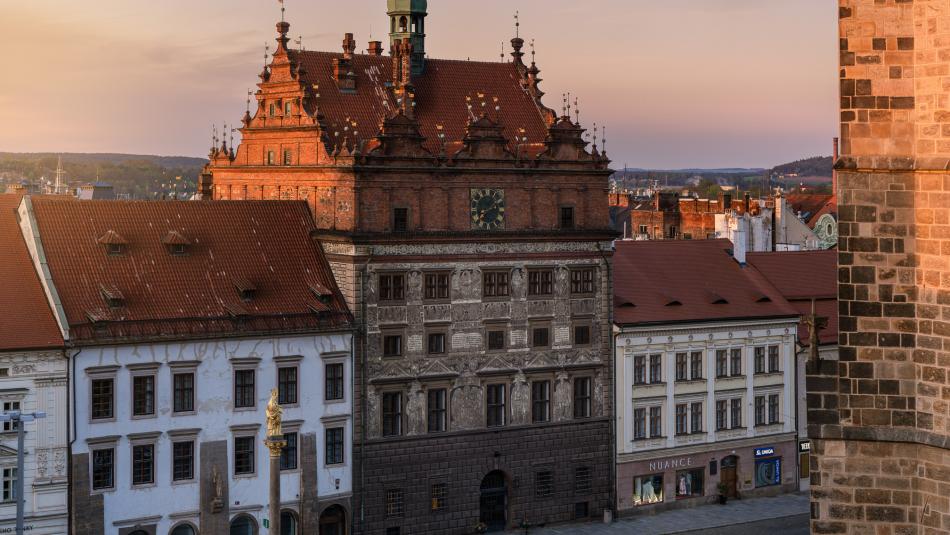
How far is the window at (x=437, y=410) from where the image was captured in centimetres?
5900

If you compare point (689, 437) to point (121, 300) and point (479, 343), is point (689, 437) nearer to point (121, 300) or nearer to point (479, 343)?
point (479, 343)

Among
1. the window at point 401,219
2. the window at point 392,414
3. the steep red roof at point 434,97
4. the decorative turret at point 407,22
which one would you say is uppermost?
the decorative turret at point 407,22

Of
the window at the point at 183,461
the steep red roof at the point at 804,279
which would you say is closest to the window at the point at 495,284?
the window at the point at 183,461

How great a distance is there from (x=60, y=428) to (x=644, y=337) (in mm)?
24767

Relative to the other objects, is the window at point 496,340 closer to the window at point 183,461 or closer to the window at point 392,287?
the window at point 392,287

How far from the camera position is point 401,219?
192 feet

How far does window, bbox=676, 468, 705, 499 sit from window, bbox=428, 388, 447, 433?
1190 centimetres

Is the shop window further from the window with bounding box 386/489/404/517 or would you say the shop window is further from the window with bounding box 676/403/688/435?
the window with bounding box 386/489/404/517

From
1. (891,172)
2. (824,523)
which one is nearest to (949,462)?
(824,523)

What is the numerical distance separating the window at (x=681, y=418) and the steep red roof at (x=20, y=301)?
88.0 ft

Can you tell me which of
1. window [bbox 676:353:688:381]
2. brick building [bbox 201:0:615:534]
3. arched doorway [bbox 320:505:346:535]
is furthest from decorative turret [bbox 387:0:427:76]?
arched doorway [bbox 320:505:346:535]

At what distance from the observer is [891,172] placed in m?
20.5

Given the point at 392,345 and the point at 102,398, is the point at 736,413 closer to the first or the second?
the point at 392,345

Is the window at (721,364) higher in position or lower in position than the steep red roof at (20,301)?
lower
